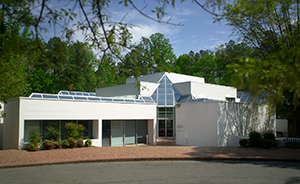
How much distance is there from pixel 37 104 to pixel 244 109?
17484 millimetres

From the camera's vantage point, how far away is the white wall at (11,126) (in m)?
17.8

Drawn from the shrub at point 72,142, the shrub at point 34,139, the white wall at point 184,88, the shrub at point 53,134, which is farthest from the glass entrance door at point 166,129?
the shrub at point 34,139

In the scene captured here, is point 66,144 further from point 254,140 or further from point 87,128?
point 254,140

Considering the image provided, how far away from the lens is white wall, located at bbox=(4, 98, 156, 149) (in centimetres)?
1788

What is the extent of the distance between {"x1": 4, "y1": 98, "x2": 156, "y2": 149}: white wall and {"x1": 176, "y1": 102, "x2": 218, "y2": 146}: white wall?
3540 millimetres

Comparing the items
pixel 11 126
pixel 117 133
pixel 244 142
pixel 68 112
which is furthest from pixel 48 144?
pixel 244 142

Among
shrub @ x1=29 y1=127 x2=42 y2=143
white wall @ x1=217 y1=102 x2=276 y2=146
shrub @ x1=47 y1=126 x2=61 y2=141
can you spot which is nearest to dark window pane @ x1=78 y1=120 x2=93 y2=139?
shrub @ x1=47 y1=126 x2=61 y2=141

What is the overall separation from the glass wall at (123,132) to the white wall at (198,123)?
3629 mm

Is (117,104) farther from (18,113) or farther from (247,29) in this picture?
(247,29)

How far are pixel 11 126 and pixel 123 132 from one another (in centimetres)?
914

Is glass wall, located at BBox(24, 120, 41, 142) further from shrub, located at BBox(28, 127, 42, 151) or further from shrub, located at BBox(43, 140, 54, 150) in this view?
shrub, located at BBox(43, 140, 54, 150)

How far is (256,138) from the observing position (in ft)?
61.8

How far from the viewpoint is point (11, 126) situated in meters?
18.7

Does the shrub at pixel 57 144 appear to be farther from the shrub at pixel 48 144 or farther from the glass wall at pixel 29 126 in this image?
the glass wall at pixel 29 126
